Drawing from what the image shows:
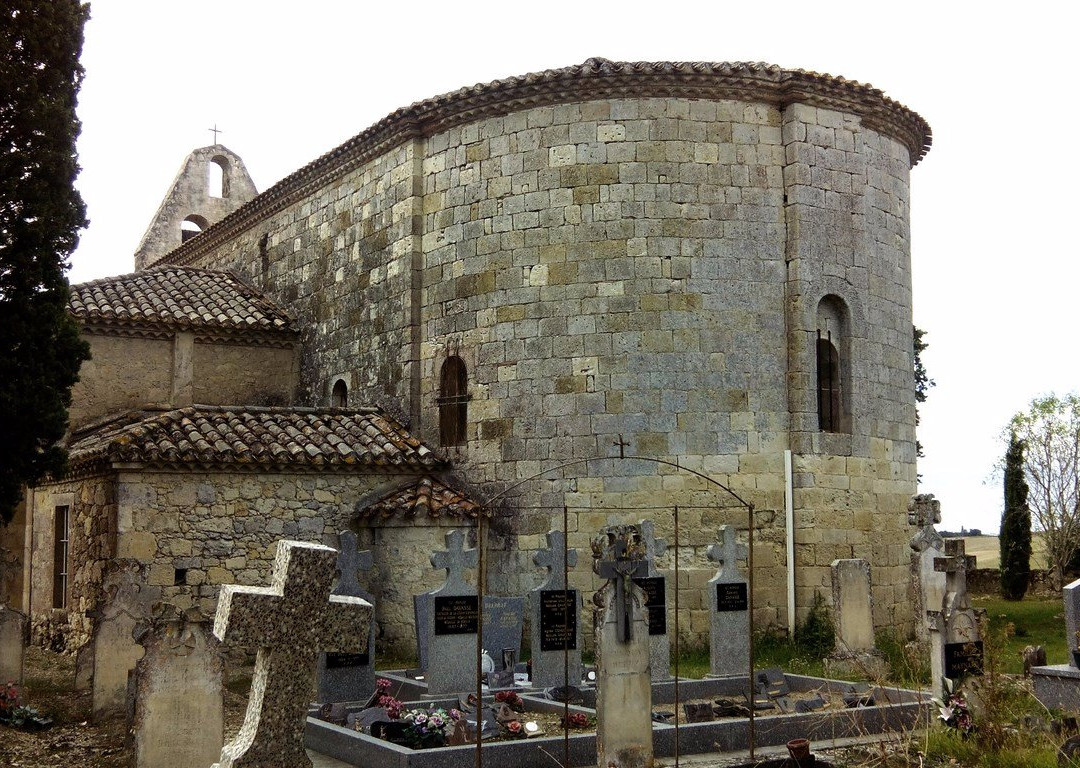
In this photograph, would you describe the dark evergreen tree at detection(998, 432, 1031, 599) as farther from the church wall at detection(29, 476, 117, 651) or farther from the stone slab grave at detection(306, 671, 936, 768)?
the church wall at detection(29, 476, 117, 651)

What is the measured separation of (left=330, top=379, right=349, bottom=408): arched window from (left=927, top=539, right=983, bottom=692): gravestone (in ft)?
33.7

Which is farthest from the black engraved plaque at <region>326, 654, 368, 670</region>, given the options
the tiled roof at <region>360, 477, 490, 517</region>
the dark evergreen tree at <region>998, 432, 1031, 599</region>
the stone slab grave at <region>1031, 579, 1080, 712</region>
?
the dark evergreen tree at <region>998, 432, 1031, 599</region>

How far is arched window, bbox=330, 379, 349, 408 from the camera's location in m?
18.2

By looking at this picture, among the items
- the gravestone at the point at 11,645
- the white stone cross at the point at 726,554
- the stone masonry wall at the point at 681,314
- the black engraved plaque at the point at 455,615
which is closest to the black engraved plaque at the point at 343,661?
the black engraved plaque at the point at 455,615

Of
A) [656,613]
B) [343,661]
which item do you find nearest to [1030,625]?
[656,613]

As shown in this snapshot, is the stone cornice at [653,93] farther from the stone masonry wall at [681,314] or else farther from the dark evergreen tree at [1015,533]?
the dark evergreen tree at [1015,533]

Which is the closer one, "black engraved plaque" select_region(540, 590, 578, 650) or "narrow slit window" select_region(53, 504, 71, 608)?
"black engraved plaque" select_region(540, 590, 578, 650)

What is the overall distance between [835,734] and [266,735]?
5.23 meters

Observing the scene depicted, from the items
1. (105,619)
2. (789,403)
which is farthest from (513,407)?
(105,619)

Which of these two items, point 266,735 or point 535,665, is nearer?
point 266,735

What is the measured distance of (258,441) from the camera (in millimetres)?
14930

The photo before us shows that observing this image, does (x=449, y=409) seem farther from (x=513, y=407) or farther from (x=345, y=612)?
Result: (x=345, y=612)

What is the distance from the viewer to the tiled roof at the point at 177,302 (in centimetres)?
Answer: 1791

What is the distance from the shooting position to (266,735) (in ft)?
20.7
